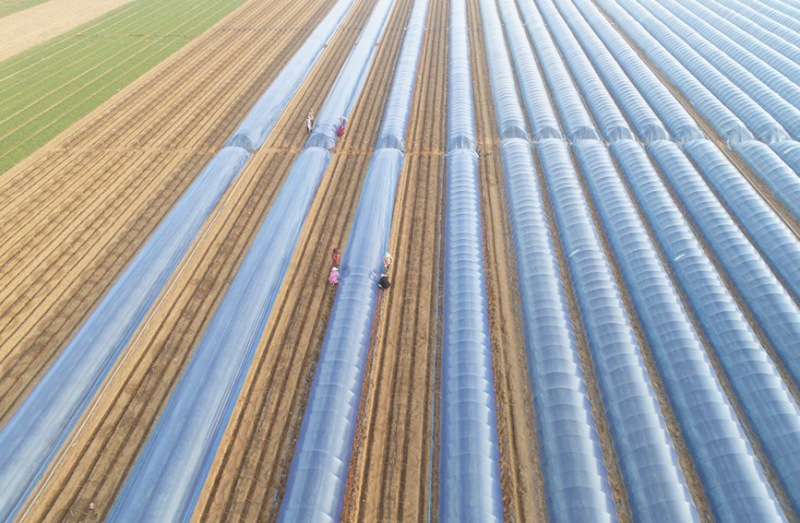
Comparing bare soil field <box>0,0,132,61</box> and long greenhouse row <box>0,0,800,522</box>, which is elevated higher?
bare soil field <box>0,0,132,61</box>

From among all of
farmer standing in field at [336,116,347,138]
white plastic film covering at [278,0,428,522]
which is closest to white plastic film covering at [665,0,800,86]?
white plastic film covering at [278,0,428,522]

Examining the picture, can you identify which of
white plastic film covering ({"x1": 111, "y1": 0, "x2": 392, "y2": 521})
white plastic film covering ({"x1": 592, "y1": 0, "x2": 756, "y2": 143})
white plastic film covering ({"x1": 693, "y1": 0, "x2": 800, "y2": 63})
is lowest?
white plastic film covering ({"x1": 111, "y1": 0, "x2": 392, "y2": 521})

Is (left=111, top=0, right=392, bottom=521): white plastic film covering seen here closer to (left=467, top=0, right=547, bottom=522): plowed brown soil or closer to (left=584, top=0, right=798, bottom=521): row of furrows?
(left=467, top=0, right=547, bottom=522): plowed brown soil

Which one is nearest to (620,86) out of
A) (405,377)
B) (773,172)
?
(773,172)

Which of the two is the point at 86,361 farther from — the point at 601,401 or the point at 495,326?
the point at 601,401

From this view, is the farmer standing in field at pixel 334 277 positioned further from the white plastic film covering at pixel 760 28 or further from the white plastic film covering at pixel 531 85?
the white plastic film covering at pixel 760 28

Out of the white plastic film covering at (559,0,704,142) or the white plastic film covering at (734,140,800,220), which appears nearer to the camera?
the white plastic film covering at (734,140,800,220)

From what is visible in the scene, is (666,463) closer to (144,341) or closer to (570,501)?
(570,501)

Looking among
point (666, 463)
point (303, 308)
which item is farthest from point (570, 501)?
point (303, 308)
